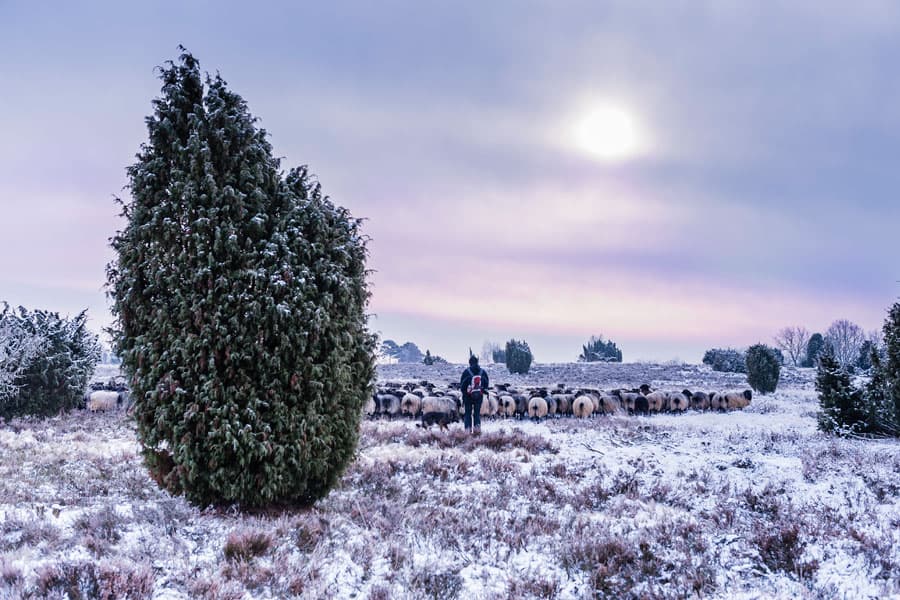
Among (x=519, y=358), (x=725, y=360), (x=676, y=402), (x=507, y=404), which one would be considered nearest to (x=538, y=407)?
(x=507, y=404)

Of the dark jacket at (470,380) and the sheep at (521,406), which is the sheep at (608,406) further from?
the dark jacket at (470,380)

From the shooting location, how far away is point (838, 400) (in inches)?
543

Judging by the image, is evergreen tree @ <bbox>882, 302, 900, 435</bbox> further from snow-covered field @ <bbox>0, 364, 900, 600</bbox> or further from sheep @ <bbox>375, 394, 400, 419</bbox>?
sheep @ <bbox>375, 394, 400, 419</bbox>

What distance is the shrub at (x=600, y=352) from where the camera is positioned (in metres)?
84.9

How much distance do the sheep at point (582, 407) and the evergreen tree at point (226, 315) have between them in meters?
15.2

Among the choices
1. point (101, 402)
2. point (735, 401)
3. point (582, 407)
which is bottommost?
point (101, 402)

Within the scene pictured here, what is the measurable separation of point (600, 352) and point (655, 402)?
215 feet

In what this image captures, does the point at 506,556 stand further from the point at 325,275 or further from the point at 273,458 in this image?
the point at 325,275

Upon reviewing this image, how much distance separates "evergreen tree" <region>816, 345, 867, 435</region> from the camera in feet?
44.3

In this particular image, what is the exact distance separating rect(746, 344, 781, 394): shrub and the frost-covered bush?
36.1 meters

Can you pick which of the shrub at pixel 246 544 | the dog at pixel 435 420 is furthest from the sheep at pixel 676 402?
the shrub at pixel 246 544

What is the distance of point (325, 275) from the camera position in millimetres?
7277

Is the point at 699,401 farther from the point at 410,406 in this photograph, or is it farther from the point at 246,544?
the point at 246,544

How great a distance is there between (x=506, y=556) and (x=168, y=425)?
15.3 ft
